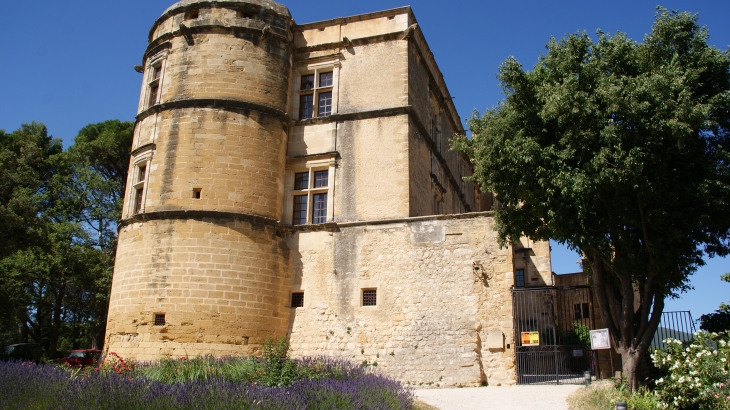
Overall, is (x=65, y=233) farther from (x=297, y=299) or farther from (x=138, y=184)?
(x=297, y=299)

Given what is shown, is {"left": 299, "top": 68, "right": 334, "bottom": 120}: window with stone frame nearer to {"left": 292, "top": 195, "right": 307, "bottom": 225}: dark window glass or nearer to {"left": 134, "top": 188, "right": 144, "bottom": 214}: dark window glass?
{"left": 292, "top": 195, "right": 307, "bottom": 225}: dark window glass

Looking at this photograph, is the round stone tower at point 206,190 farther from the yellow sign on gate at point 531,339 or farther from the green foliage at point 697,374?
the green foliage at point 697,374

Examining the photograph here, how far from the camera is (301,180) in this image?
17984 mm

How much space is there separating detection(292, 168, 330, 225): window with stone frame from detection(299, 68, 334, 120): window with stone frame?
1.95m

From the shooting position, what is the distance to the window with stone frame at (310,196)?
1739 centimetres

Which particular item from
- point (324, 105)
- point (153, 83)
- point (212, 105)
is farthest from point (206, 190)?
point (324, 105)

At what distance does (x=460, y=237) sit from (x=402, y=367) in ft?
12.1

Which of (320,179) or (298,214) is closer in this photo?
(298,214)

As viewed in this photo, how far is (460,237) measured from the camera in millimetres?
15391

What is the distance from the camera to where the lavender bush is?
268 inches

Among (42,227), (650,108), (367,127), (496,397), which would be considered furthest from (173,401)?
(42,227)

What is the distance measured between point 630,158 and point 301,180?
10017 millimetres

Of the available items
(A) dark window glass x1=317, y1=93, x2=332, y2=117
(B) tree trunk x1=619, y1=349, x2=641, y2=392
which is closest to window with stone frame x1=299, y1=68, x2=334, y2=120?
(A) dark window glass x1=317, y1=93, x2=332, y2=117

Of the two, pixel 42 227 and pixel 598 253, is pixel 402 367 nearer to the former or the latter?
pixel 598 253
